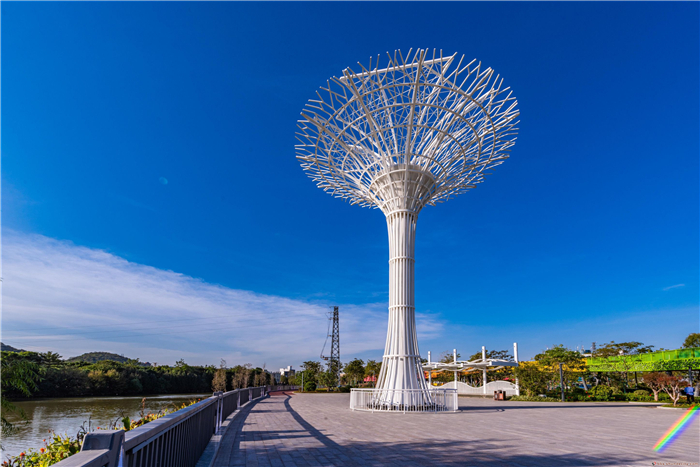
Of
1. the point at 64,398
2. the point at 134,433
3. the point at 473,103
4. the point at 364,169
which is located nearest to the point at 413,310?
the point at 364,169

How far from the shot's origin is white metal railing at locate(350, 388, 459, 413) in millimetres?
18469

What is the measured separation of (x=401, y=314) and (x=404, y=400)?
12.2 ft

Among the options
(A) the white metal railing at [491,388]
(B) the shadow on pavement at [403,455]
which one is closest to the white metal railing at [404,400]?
(B) the shadow on pavement at [403,455]

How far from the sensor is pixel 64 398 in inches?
1804

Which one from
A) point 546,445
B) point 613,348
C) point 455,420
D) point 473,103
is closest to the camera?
point 546,445

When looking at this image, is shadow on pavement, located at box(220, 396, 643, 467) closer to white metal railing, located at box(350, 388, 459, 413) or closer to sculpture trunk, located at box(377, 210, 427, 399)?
white metal railing, located at box(350, 388, 459, 413)

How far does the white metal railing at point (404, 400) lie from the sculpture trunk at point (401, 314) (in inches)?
13.0

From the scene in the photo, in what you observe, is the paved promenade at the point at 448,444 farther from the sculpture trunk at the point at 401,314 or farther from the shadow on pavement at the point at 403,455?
the sculpture trunk at the point at 401,314

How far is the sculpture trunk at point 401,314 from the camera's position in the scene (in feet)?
63.1

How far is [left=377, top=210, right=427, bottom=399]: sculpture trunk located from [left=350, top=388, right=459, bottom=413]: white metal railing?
1.09 feet

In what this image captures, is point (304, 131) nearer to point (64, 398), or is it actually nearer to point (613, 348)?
point (64, 398)

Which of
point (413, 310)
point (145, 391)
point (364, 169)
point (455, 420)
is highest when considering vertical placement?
point (364, 169)

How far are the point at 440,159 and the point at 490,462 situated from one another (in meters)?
16.6

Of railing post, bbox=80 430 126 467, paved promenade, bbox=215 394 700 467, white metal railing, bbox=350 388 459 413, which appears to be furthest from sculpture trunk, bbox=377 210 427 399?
railing post, bbox=80 430 126 467
